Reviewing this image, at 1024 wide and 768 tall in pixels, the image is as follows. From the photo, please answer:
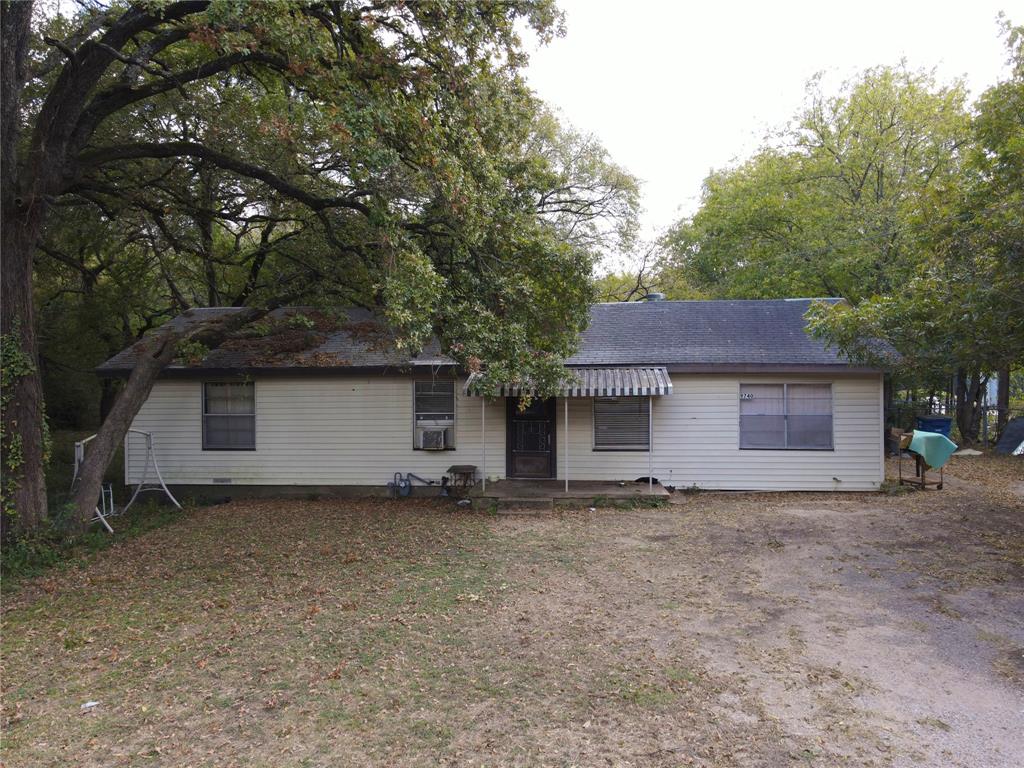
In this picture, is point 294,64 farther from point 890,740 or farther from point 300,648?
point 890,740

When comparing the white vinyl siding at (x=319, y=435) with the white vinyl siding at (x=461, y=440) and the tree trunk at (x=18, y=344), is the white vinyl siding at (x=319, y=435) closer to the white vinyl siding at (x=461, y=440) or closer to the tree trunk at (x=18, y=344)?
the white vinyl siding at (x=461, y=440)

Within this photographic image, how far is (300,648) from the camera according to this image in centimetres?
490

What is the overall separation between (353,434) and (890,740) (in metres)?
10.5

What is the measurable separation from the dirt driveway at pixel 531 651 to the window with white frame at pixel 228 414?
404cm

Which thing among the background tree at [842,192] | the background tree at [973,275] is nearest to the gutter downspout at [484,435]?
the background tree at [973,275]

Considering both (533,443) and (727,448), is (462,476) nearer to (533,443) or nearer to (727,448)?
(533,443)

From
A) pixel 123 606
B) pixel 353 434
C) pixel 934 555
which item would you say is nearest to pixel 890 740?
pixel 934 555

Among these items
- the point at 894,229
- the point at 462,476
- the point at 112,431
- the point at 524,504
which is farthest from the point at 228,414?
the point at 894,229

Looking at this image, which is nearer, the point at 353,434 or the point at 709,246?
the point at 353,434

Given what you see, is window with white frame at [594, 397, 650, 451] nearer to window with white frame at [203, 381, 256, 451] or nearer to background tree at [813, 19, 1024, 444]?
background tree at [813, 19, 1024, 444]

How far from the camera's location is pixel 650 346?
1264cm

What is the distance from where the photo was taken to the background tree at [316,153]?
6.91m

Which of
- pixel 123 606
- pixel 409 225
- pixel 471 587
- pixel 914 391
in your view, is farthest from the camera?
pixel 914 391

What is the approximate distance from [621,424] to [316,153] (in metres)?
7.58
